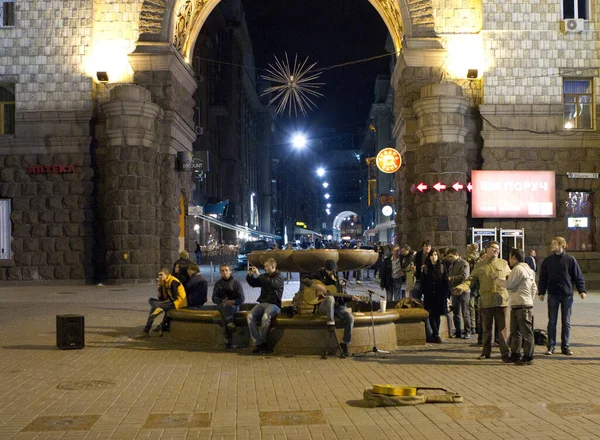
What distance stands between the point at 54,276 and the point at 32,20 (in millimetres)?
9543

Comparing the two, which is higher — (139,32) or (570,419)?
(139,32)

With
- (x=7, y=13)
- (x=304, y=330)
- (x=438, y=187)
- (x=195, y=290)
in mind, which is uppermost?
(x=7, y=13)

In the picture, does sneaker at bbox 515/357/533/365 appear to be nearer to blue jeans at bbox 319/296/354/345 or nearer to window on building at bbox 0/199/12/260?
blue jeans at bbox 319/296/354/345

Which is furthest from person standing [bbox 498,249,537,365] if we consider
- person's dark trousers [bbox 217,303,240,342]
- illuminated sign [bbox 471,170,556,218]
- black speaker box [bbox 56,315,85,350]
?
illuminated sign [bbox 471,170,556,218]

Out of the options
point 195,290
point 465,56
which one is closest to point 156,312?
point 195,290

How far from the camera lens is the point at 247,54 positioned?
239 feet

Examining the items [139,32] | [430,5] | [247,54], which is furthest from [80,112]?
[247,54]

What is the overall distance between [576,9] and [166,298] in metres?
20.2

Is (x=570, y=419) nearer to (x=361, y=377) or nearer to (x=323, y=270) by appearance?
(x=361, y=377)

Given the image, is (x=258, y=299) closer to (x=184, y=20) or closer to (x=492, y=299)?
(x=492, y=299)

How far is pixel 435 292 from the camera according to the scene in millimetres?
13570

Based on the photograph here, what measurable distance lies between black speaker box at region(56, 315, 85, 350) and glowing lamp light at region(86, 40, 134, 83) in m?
17.4

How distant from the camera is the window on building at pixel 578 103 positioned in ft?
89.3

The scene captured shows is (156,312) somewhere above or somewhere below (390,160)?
below
